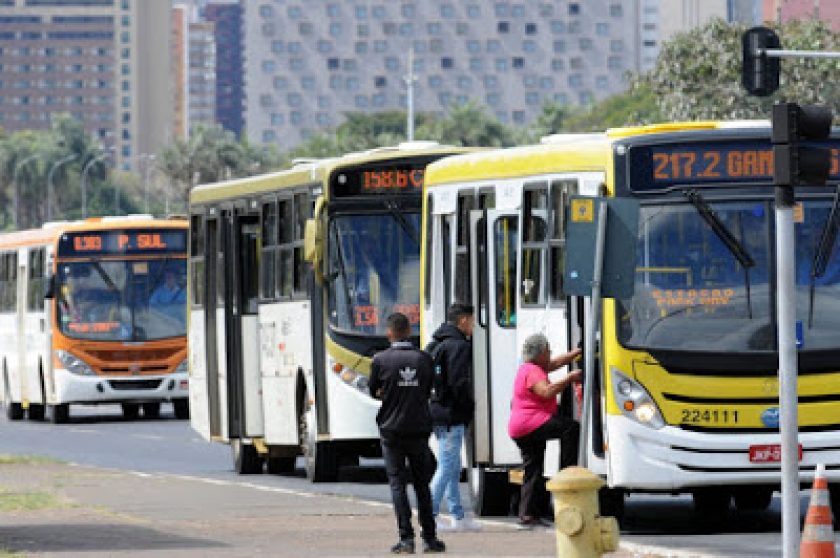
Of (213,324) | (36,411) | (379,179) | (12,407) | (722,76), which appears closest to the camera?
(379,179)

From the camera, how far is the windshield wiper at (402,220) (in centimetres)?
2545

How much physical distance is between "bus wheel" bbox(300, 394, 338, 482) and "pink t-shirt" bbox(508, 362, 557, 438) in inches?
284

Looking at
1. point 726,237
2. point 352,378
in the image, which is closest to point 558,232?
point 726,237

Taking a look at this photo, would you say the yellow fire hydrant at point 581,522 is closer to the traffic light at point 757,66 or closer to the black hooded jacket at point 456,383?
the black hooded jacket at point 456,383

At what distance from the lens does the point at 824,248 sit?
18688 mm

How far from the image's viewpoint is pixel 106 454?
34.2 metres

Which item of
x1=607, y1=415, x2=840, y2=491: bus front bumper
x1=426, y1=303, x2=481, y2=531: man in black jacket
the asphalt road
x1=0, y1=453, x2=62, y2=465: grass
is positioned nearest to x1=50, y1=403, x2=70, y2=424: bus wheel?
the asphalt road

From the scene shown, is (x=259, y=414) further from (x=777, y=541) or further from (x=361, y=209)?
(x=777, y=541)

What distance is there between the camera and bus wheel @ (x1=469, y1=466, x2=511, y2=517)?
21.0 meters

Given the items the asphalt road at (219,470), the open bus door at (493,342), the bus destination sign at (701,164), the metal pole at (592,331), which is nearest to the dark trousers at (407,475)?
the metal pole at (592,331)

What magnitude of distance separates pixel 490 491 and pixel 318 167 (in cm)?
586

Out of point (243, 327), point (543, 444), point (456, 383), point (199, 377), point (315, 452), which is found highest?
point (243, 327)

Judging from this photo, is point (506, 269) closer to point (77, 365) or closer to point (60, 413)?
point (77, 365)

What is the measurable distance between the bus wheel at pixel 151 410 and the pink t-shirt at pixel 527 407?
92.3ft
